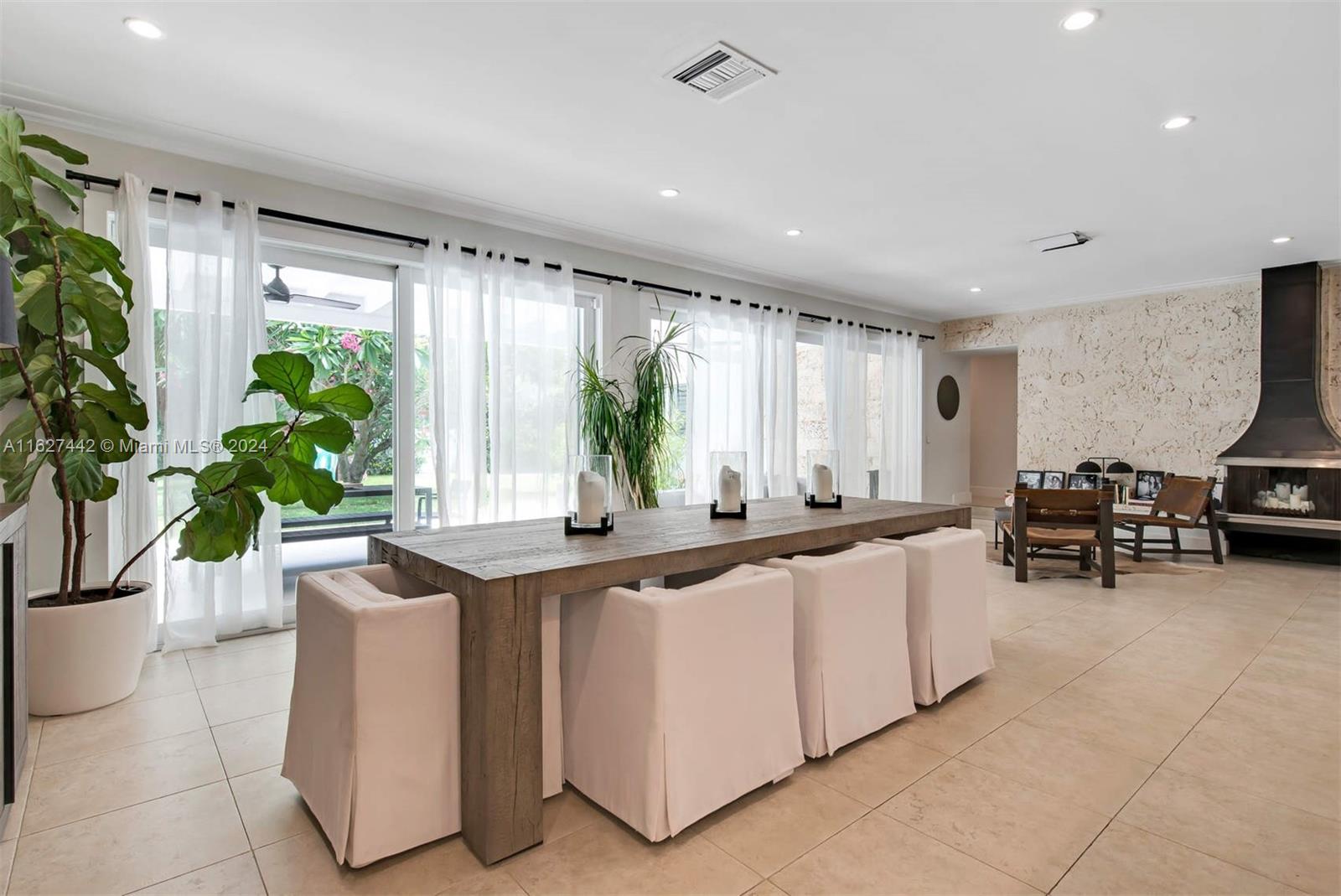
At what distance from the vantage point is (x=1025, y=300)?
7141mm

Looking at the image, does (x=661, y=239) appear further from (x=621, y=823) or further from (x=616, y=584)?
(x=621, y=823)

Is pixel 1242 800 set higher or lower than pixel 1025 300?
lower

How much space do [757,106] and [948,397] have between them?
20.5 feet

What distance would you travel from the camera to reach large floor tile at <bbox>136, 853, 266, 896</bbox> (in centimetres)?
153

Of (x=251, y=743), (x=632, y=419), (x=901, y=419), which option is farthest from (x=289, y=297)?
(x=901, y=419)

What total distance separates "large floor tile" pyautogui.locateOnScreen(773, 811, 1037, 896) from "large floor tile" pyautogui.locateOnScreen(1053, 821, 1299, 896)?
0.55 feet

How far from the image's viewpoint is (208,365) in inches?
131

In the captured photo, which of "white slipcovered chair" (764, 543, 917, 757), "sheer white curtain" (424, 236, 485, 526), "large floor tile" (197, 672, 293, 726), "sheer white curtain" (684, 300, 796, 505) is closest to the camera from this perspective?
"white slipcovered chair" (764, 543, 917, 757)

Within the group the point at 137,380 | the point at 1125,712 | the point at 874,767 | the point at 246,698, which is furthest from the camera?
the point at 137,380

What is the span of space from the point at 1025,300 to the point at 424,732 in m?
7.35

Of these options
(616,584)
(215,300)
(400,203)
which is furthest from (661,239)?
(616,584)

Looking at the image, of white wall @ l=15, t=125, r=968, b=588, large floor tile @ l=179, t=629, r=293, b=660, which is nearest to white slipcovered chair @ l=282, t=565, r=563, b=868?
large floor tile @ l=179, t=629, r=293, b=660

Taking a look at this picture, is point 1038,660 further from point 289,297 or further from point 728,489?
point 289,297

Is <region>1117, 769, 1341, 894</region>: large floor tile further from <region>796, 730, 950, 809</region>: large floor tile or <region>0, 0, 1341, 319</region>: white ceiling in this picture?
<region>0, 0, 1341, 319</region>: white ceiling
